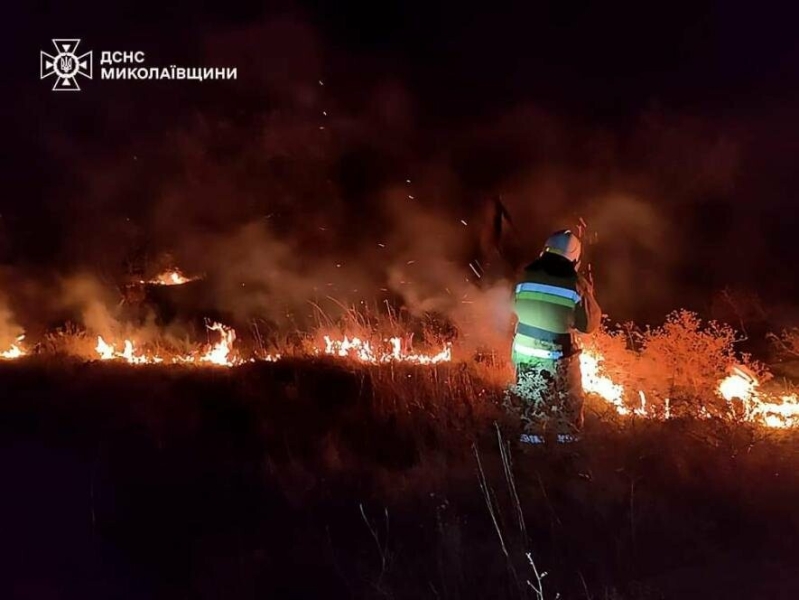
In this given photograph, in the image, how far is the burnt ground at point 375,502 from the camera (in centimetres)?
443

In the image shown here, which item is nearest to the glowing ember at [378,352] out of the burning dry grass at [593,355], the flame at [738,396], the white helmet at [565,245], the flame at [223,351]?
the burning dry grass at [593,355]

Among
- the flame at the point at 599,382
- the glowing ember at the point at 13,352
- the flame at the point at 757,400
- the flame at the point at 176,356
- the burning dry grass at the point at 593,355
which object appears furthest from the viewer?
the glowing ember at the point at 13,352

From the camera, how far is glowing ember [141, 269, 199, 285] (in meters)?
12.1

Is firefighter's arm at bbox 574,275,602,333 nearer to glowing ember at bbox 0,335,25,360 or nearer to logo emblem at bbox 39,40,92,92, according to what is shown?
glowing ember at bbox 0,335,25,360

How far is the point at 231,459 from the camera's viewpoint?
6176mm

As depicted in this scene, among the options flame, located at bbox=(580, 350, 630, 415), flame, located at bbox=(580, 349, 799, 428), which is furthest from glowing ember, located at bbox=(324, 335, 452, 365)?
flame, located at bbox=(580, 349, 799, 428)

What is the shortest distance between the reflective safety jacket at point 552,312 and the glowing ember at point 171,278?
6.97 m

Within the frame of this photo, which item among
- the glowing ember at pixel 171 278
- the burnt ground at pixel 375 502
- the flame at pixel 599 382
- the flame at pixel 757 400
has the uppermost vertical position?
the glowing ember at pixel 171 278

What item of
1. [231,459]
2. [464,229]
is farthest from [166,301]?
[231,459]

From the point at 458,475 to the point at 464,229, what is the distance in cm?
763

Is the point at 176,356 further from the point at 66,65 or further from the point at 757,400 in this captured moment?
the point at 66,65

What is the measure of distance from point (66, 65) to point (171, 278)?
468 cm

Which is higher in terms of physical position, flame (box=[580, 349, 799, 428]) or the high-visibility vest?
the high-visibility vest

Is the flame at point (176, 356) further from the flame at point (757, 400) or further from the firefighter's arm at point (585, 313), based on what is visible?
the flame at point (757, 400)
